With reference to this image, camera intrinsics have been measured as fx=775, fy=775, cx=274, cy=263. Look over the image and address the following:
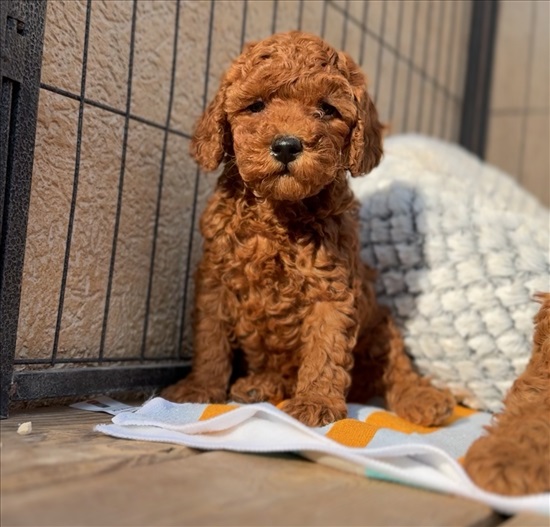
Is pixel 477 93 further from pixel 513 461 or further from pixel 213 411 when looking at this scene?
pixel 513 461

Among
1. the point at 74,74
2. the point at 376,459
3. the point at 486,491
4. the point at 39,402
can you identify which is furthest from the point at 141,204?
the point at 486,491

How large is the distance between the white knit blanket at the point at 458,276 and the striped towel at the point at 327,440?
16.4 inches

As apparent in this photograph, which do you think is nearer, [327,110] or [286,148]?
[286,148]

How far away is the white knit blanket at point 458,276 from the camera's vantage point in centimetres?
257

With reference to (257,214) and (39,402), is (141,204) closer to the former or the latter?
(257,214)

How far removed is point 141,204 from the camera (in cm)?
264

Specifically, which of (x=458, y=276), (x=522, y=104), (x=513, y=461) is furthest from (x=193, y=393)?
(x=522, y=104)

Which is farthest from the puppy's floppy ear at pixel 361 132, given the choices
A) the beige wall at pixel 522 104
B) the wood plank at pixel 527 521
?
the beige wall at pixel 522 104

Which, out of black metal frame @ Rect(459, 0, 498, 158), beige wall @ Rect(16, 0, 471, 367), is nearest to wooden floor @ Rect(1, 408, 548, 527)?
beige wall @ Rect(16, 0, 471, 367)

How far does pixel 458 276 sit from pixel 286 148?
95cm

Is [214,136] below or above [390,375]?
above

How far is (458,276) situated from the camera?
2.66 m

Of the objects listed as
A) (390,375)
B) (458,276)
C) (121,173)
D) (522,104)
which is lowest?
(390,375)

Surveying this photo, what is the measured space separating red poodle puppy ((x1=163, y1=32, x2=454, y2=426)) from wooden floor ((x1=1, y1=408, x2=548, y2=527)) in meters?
0.40
